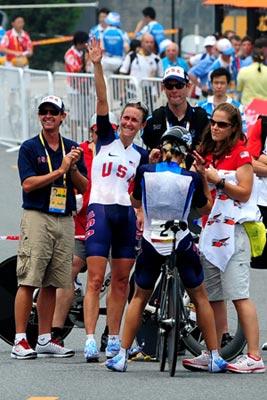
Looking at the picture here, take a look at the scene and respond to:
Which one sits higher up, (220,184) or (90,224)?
(220,184)

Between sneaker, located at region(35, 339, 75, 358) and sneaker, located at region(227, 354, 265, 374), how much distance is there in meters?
1.29

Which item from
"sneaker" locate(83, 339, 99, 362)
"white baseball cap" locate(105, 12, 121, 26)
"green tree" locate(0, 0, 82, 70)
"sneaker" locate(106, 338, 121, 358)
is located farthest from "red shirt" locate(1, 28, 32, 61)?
"sneaker" locate(83, 339, 99, 362)

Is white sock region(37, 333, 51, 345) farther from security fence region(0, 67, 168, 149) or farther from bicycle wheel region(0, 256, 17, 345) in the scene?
security fence region(0, 67, 168, 149)

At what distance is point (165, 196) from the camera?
10.1m

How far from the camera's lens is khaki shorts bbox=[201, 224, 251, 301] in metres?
10.6

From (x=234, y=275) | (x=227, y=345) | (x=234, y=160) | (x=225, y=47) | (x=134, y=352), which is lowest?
(x=134, y=352)

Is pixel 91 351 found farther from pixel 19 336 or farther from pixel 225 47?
pixel 225 47

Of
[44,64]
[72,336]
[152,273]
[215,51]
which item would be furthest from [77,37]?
[152,273]

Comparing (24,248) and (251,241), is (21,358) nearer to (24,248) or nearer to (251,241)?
(24,248)

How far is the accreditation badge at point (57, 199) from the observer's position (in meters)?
11.0

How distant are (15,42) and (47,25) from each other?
9709 millimetres

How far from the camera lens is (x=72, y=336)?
12.3m

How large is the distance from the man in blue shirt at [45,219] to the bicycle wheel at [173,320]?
1.13 m

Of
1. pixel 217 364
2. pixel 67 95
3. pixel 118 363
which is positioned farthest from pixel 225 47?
pixel 118 363
